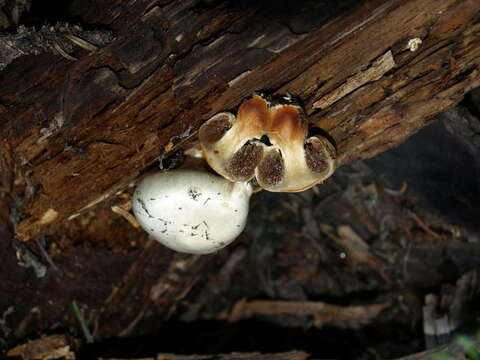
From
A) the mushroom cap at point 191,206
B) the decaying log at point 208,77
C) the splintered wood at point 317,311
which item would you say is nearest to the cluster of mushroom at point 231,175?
the mushroom cap at point 191,206

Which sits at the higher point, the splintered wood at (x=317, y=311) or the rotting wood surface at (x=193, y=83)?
the rotting wood surface at (x=193, y=83)

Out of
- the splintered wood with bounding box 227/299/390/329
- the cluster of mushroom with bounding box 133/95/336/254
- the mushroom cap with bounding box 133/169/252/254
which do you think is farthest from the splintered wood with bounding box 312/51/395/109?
the splintered wood with bounding box 227/299/390/329

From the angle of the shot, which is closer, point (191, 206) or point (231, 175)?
point (231, 175)

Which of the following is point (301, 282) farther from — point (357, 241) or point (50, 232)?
point (50, 232)

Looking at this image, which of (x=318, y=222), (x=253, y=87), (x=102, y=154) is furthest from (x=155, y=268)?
(x=253, y=87)

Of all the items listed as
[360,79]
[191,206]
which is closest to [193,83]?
[191,206]

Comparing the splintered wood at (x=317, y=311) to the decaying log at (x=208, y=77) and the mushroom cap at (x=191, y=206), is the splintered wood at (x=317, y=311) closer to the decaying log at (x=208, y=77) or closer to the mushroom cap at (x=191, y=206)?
the mushroom cap at (x=191, y=206)

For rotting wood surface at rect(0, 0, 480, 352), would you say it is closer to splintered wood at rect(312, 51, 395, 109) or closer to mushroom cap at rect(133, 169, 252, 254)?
splintered wood at rect(312, 51, 395, 109)

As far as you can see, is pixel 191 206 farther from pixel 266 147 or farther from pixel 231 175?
pixel 266 147
